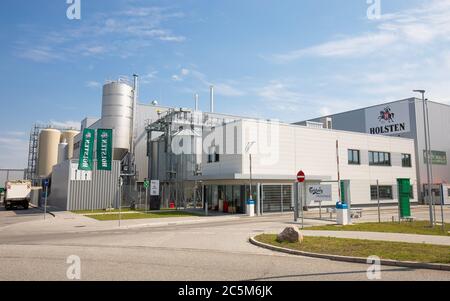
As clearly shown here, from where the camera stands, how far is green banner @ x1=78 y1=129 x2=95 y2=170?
3494 cm

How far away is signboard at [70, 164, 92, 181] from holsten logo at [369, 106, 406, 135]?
41.9 m

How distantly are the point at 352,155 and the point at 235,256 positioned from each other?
3152 centimetres

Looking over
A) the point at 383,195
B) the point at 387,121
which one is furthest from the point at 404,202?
the point at 387,121

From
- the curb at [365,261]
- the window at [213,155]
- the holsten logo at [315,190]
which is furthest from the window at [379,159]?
the curb at [365,261]

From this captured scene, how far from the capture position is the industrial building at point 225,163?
3197 centimetres

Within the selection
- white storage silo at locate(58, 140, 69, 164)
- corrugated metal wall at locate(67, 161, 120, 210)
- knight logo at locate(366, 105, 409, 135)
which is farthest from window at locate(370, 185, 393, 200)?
white storage silo at locate(58, 140, 69, 164)

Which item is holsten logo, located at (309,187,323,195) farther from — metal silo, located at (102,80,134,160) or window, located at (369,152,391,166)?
metal silo, located at (102,80,134,160)

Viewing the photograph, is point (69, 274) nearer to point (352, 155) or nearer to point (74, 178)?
point (74, 178)

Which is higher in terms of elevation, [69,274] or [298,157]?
[298,157]

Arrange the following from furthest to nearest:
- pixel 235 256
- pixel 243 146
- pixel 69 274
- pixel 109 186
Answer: pixel 109 186 → pixel 243 146 → pixel 235 256 → pixel 69 274

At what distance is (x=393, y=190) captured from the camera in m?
41.9

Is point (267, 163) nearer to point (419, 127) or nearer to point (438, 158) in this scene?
point (419, 127)

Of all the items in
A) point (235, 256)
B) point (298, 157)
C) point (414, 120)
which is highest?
point (414, 120)
